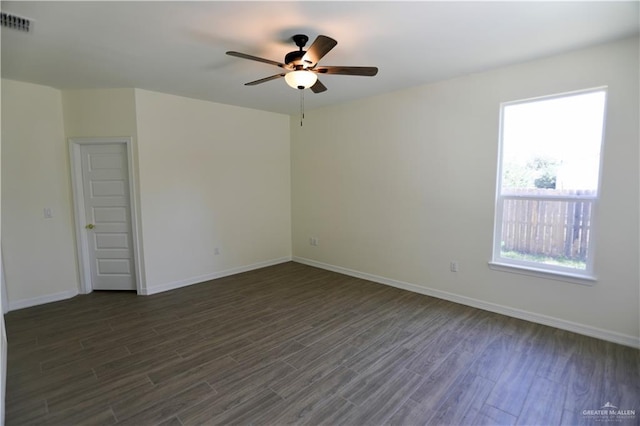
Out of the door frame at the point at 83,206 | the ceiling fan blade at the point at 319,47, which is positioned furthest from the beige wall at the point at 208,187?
the ceiling fan blade at the point at 319,47

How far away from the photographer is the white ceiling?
2184 mm

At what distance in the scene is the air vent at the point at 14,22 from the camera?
2.22m

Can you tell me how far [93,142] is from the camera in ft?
13.5

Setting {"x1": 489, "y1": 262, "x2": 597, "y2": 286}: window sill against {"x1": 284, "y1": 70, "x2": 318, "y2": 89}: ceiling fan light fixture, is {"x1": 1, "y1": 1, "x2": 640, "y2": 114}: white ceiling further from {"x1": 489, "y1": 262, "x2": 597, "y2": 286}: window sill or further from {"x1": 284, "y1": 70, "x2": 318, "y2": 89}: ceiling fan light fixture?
{"x1": 489, "y1": 262, "x2": 597, "y2": 286}: window sill

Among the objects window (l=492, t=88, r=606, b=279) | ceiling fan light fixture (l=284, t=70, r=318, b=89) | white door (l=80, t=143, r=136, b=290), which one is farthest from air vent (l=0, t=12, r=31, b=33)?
window (l=492, t=88, r=606, b=279)

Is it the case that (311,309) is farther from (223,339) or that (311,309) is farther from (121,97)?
(121,97)

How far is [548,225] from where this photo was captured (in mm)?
3242

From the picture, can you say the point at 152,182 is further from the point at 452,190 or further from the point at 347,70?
the point at 452,190

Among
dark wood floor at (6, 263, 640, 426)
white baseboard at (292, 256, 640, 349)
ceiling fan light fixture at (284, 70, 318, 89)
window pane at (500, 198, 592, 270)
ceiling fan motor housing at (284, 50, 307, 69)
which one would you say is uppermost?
ceiling fan motor housing at (284, 50, 307, 69)

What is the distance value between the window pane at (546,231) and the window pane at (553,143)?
0.19m

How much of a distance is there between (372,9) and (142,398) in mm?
3282

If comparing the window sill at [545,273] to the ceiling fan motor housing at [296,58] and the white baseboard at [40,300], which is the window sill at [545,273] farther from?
the white baseboard at [40,300]

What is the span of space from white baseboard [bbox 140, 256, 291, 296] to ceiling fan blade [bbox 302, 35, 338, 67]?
3.68 meters

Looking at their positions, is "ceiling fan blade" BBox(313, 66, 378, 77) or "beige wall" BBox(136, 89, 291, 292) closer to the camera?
"ceiling fan blade" BBox(313, 66, 378, 77)
